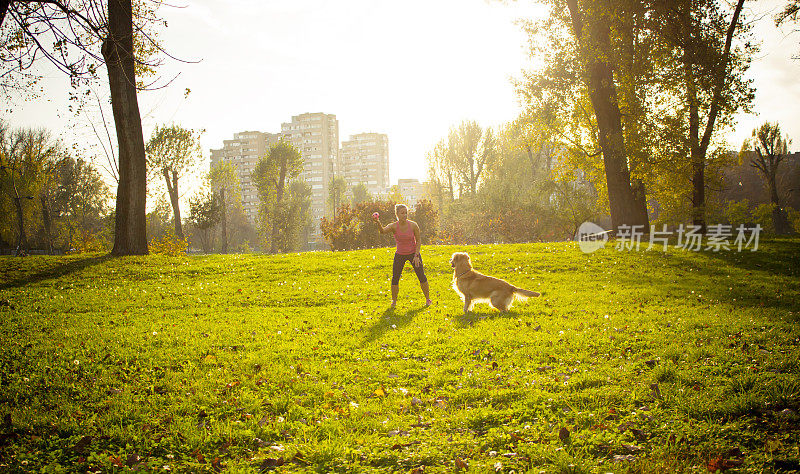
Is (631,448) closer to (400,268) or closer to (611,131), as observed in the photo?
(400,268)

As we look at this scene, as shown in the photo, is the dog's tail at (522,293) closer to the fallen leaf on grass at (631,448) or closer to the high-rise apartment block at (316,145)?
the fallen leaf on grass at (631,448)

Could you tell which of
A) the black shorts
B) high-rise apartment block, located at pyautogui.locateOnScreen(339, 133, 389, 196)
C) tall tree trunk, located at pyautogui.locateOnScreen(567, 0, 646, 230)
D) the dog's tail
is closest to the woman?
the black shorts

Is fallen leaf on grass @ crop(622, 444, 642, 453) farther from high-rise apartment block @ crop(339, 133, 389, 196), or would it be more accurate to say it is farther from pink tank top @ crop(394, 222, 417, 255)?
high-rise apartment block @ crop(339, 133, 389, 196)

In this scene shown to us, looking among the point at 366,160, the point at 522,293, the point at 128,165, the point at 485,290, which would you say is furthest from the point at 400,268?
the point at 366,160

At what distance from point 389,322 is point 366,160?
169527mm

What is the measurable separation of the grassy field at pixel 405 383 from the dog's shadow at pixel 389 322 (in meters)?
0.09

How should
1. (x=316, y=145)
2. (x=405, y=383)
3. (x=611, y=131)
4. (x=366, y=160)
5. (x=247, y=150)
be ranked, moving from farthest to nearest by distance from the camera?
(x=366, y=160) → (x=247, y=150) → (x=316, y=145) → (x=611, y=131) → (x=405, y=383)

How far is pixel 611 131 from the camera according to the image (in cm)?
2162

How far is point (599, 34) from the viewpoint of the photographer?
20688 millimetres

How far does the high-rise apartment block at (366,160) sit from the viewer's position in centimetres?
17600

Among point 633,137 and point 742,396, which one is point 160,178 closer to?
point 633,137

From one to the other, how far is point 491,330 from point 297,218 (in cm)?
5821

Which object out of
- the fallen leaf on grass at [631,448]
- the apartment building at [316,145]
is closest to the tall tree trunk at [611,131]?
the fallen leaf on grass at [631,448]

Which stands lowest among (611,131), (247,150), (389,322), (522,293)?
(389,322)
